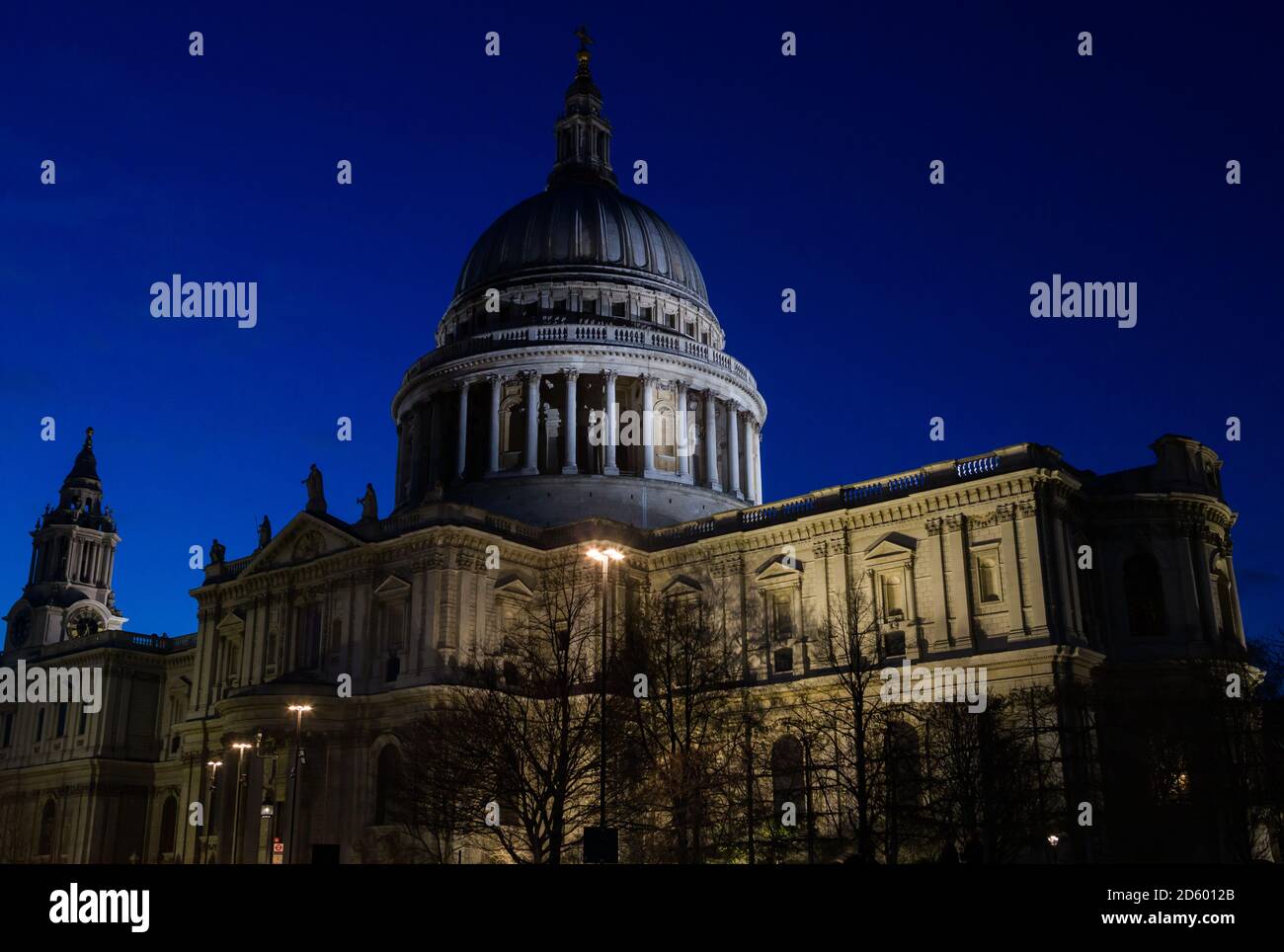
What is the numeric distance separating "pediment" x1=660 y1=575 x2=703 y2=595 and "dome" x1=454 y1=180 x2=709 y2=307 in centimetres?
2866

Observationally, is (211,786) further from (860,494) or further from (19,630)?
(19,630)

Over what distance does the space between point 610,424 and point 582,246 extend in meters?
16.0

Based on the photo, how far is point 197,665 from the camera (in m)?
71.3

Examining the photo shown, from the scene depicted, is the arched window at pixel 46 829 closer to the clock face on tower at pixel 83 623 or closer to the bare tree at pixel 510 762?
the clock face on tower at pixel 83 623

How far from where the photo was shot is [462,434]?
257 feet

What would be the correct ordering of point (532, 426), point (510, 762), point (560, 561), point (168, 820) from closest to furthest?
point (510, 762) → point (560, 561) → point (532, 426) → point (168, 820)

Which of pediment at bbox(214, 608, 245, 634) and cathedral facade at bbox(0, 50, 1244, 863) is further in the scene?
pediment at bbox(214, 608, 245, 634)

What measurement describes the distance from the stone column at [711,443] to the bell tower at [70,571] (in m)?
55.3

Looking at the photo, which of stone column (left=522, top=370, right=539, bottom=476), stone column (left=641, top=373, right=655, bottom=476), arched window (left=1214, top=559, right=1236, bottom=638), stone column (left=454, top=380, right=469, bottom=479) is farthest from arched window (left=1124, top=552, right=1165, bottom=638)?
stone column (left=454, top=380, right=469, bottom=479)

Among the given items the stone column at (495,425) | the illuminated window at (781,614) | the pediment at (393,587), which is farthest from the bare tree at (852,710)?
the stone column at (495,425)

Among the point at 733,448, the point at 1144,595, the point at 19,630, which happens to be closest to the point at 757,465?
the point at 733,448

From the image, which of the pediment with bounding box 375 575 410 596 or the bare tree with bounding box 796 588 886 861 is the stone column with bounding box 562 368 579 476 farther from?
the bare tree with bounding box 796 588 886 861

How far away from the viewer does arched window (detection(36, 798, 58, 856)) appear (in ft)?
279

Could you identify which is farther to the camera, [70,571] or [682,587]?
[70,571]
